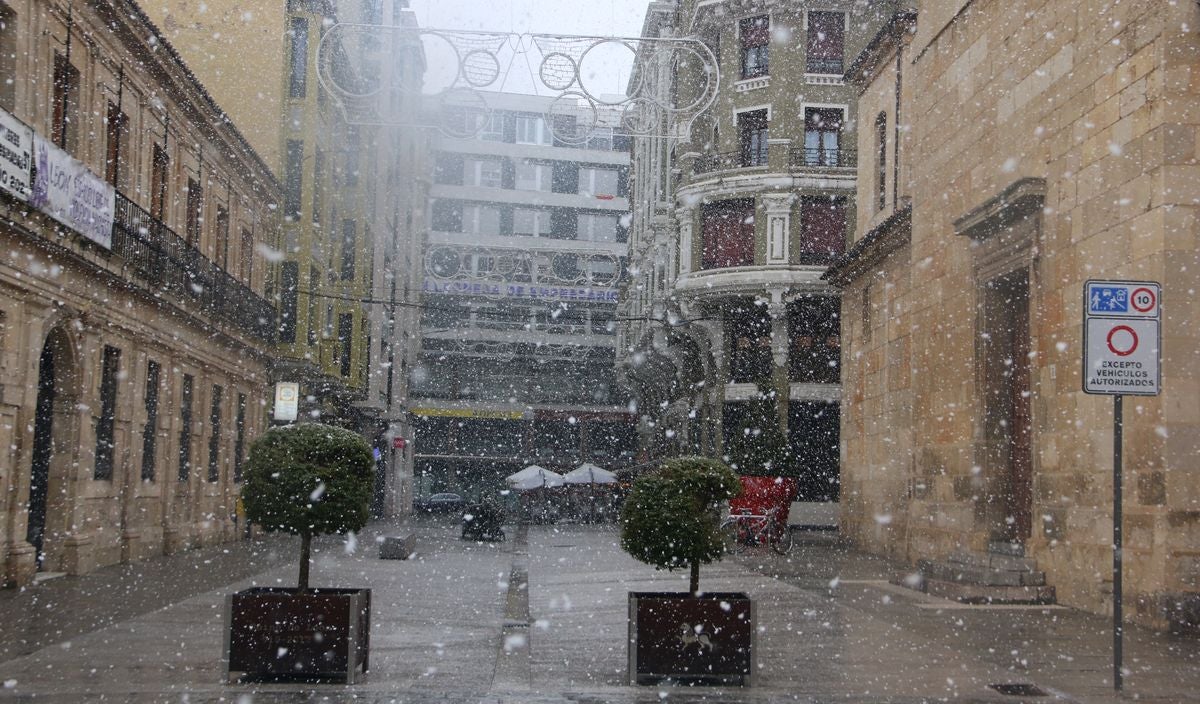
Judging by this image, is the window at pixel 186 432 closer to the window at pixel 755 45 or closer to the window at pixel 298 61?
the window at pixel 298 61

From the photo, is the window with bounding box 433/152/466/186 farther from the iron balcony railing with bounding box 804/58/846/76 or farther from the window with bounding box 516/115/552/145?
the iron balcony railing with bounding box 804/58/846/76

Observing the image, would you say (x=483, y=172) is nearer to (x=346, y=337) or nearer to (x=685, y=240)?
(x=346, y=337)

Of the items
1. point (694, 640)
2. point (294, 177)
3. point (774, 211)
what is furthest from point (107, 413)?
point (774, 211)

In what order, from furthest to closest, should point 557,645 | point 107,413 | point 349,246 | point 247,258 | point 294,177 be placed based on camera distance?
1. point 349,246
2. point 294,177
3. point 247,258
4. point 107,413
5. point 557,645

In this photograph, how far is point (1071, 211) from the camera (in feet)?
44.2

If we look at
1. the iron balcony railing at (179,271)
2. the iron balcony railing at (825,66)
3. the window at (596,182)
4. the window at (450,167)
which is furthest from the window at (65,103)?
the window at (596,182)

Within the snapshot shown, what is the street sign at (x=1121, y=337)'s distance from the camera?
8.57 metres

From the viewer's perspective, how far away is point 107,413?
20922 mm

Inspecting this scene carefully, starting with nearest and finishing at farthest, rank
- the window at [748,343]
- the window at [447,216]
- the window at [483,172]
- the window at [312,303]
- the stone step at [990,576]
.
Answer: the stone step at [990,576] < the window at [312,303] < the window at [748,343] < the window at [447,216] < the window at [483,172]

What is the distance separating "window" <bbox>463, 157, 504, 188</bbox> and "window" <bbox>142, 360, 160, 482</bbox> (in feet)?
158

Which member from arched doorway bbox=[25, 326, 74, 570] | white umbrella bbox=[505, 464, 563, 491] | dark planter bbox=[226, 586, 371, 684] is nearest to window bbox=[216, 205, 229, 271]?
arched doorway bbox=[25, 326, 74, 570]

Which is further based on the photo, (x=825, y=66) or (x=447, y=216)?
(x=447, y=216)

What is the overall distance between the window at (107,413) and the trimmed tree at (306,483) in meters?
13.0

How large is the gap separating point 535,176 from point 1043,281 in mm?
58840
